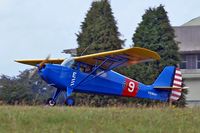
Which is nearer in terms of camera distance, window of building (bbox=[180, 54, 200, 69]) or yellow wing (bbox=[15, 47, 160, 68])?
yellow wing (bbox=[15, 47, 160, 68])

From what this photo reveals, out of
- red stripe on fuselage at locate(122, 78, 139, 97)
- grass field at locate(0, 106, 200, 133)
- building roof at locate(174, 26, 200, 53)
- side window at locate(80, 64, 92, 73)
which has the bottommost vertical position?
grass field at locate(0, 106, 200, 133)

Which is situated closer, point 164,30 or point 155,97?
point 155,97

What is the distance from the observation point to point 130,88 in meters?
26.2

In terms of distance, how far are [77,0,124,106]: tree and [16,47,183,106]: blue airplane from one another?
6.06 meters

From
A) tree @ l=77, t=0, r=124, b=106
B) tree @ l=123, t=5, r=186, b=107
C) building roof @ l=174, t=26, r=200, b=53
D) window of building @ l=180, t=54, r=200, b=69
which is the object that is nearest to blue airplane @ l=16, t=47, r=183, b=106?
tree @ l=77, t=0, r=124, b=106

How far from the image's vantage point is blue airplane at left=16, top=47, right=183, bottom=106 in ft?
80.3

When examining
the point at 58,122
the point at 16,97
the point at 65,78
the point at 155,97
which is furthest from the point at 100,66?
the point at 58,122

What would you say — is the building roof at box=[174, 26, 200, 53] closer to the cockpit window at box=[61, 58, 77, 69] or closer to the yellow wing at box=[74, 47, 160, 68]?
the yellow wing at box=[74, 47, 160, 68]

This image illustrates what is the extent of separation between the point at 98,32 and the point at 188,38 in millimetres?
20960

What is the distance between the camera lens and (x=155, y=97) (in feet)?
90.2

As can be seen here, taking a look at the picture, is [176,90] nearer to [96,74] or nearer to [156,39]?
[96,74]

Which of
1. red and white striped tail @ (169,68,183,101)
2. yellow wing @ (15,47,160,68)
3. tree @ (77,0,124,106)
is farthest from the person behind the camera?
tree @ (77,0,124,106)

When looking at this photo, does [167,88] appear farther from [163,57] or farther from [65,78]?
[163,57]

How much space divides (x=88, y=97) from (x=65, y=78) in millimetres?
7320
